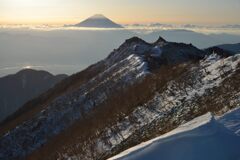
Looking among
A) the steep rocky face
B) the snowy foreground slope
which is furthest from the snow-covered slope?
the steep rocky face

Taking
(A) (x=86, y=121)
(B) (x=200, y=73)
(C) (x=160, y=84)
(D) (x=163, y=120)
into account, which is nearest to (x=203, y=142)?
(D) (x=163, y=120)

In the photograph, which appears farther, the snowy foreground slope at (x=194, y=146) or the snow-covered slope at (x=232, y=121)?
the snow-covered slope at (x=232, y=121)

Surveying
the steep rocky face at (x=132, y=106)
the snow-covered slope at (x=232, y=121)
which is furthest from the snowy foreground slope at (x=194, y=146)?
the steep rocky face at (x=132, y=106)

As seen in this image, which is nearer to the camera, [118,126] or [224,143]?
[224,143]

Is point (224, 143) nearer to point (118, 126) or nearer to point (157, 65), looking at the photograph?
point (118, 126)

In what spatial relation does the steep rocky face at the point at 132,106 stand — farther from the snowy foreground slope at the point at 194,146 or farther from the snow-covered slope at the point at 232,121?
the snowy foreground slope at the point at 194,146

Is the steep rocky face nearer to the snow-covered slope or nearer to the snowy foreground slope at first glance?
the snow-covered slope
